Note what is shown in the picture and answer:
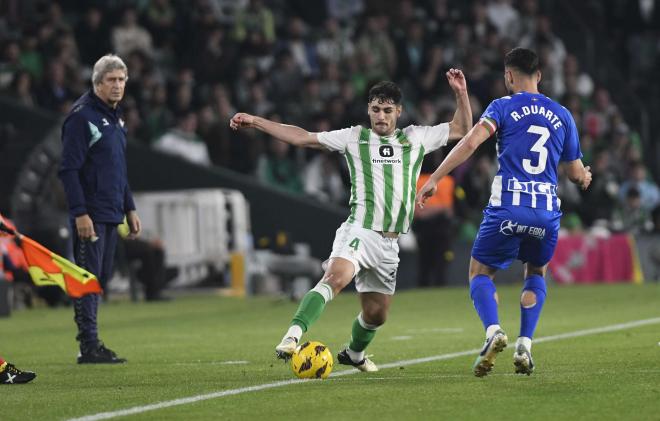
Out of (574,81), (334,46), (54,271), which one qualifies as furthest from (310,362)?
(574,81)

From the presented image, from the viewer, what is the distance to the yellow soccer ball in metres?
8.34

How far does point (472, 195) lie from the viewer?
2184 centimetres

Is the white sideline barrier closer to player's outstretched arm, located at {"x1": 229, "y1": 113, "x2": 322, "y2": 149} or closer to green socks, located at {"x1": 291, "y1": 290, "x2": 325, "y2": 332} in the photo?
player's outstretched arm, located at {"x1": 229, "y1": 113, "x2": 322, "y2": 149}

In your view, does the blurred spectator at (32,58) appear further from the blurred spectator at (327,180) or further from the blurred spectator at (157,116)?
the blurred spectator at (327,180)

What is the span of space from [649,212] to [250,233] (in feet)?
20.7

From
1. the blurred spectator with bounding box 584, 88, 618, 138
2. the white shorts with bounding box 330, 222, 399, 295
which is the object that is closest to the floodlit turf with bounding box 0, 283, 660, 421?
the white shorts with bounding box 330, 222, 399, 295

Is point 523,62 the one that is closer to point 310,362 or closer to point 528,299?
point 528,299

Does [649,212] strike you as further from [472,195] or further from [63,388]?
[63,388]

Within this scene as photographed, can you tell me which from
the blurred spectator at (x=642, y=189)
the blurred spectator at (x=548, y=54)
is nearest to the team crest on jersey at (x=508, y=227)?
the blurred spectator at (x=642, y=189)

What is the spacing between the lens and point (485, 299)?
8484mm

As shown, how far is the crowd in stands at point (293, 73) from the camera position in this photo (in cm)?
2062

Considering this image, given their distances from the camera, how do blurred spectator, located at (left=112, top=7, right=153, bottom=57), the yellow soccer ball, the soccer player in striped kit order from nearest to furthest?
the yellow soccer ball < the soccer player in striped kit < blurred spectator, located at (left=112, top=7, right=153, bottom=57)

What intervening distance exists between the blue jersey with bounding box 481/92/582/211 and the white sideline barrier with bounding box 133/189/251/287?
471 inches

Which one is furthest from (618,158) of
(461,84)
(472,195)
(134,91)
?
(461,84)
